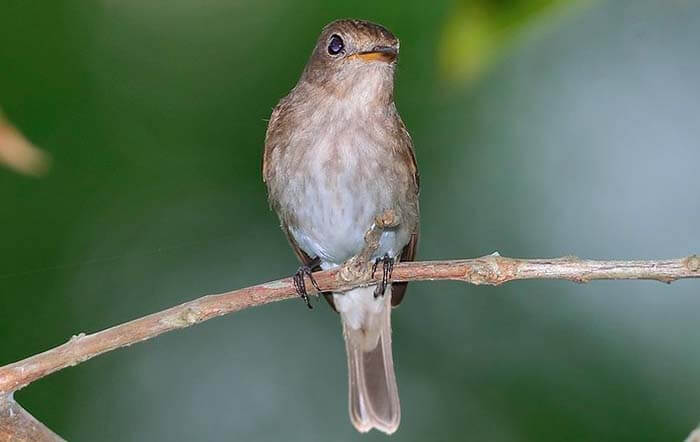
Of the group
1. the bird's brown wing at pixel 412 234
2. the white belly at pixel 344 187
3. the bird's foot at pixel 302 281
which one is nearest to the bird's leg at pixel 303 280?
the bird's foot at pixel 302 281

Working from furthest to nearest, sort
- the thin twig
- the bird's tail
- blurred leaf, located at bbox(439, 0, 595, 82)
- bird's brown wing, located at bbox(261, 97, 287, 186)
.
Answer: the bird's tail, bird's brown wing, located at bbox(261, 97, 287, 186), the thin twig, blurred leaf, located at bbox(439, 0, 595, 82)

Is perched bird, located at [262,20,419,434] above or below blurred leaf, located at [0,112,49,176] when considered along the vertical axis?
above

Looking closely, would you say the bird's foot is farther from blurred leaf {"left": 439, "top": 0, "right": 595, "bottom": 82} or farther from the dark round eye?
blurred leaf {"left": 439, "top": 0, "right": 595, "bottom": 82}

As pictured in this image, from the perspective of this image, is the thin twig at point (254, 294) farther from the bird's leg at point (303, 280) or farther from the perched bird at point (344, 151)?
the perched bird at point (344, 151)

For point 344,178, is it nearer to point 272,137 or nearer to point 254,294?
point 272,137

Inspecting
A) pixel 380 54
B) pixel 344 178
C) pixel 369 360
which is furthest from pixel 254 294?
pixel 369 360


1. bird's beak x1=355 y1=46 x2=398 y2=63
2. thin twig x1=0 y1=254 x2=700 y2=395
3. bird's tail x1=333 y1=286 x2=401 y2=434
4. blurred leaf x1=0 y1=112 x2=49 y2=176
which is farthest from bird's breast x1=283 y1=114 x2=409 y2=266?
blurred leaf x1=0 y1=112 x2=49 y2=176
